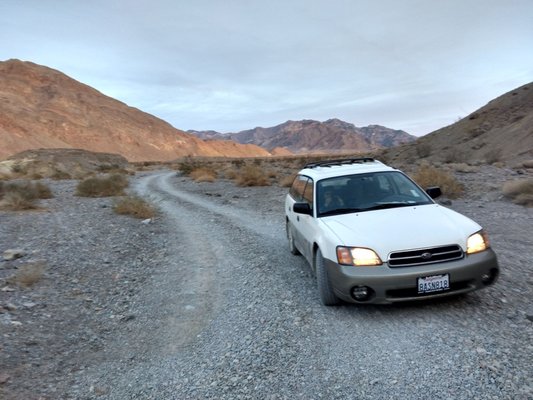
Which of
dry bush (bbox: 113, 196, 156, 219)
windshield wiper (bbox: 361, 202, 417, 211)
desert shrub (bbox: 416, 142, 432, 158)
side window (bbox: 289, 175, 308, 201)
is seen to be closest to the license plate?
windshield wiper (bbox: 361, 202, 417, 211)

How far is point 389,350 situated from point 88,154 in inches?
2714

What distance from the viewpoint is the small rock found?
7661 mm

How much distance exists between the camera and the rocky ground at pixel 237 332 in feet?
11.6

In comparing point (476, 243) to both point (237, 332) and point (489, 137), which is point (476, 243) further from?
point (489, 137)

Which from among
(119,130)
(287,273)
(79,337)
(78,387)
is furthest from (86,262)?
(119,130)

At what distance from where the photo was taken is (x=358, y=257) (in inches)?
178

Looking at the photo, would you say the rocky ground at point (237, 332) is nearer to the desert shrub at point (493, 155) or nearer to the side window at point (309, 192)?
the side window at point (309, 192)

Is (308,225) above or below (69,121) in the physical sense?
below

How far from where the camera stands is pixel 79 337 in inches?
195

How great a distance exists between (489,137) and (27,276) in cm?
2827

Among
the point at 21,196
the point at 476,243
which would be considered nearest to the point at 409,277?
the point at 476,243

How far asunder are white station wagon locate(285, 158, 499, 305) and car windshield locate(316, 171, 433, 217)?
2 cm

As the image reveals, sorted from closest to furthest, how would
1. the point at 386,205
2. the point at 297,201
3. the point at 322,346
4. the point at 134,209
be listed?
1. the point at 322,346
2. the point at 386,205
3. the point at 297,201
4. the point at 134,209

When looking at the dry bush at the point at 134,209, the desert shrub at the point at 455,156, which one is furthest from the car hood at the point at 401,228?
the desert shrub at the point at 455,156
